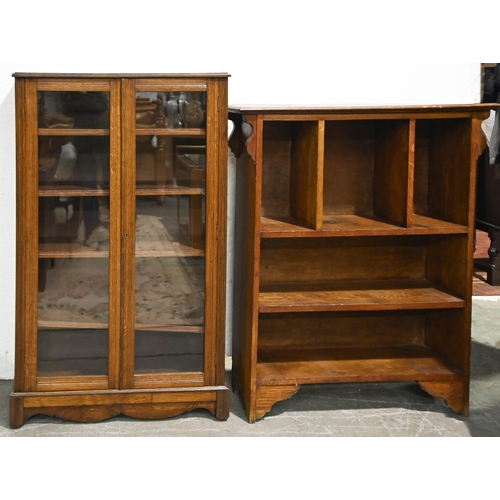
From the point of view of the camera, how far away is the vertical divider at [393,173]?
A: 10.9ft

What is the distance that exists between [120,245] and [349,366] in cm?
123

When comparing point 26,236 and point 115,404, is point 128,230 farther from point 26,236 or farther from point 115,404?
Answer: point 115,404

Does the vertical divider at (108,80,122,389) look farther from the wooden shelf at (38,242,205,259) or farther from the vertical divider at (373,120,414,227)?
the vertical divider at (373,120,414,227)

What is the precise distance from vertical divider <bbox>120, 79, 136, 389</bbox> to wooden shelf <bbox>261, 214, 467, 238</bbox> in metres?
0.60

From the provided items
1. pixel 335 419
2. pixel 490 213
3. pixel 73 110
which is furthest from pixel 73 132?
pixel 490 213

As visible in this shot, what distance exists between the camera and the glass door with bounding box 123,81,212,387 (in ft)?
10.4

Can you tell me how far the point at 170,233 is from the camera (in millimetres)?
3281

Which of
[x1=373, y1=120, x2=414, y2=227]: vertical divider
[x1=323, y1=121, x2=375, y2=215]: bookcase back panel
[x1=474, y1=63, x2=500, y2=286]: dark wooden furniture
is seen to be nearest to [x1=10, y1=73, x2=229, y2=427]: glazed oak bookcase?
[x1=323, y1=121, x2=375, y2=215]: bookcase back panel

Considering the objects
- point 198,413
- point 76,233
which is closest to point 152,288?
point 76,233

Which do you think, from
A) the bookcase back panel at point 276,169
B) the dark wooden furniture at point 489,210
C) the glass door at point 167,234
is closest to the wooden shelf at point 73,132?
the glass door at point 167,234

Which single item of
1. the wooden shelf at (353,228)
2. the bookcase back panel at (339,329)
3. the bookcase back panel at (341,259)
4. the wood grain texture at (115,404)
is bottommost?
the wood grain texture at (115,404)

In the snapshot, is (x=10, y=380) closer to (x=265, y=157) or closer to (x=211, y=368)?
(x=211, y=368)

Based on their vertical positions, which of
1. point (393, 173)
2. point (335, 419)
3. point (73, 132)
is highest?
point (73, 132)

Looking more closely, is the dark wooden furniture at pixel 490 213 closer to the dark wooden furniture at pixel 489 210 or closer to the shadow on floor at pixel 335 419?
the dark wooden furniture at pixel 489 210
